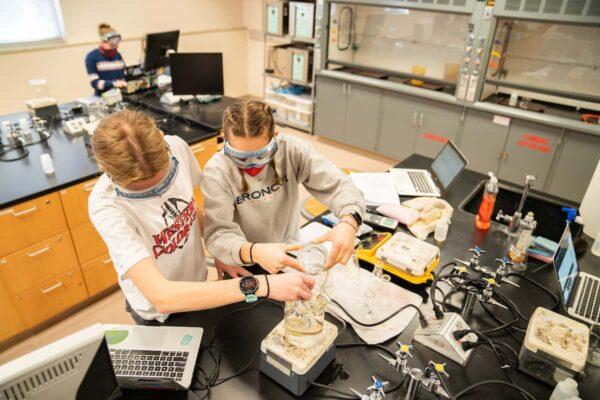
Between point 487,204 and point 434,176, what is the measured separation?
0.50m

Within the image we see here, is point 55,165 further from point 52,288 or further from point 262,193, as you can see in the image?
point 262,193

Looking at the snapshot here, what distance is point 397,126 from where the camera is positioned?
430 centimetres

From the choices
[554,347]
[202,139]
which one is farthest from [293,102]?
[554,347]

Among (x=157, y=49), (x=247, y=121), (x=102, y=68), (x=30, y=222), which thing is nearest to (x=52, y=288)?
A: (x=30, y=222)

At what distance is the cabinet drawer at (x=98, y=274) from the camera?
95.9 inches

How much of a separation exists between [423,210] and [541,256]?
0.54 meters

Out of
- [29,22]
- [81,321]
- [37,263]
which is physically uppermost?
[29,22]

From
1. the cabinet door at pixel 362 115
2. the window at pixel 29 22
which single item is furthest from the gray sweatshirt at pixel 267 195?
the window at pixel 29 22

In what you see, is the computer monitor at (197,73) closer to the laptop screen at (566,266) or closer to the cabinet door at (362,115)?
the cabinet door at (362,115)

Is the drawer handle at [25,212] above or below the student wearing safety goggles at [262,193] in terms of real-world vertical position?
below

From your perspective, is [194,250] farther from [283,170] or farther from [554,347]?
[554,347]

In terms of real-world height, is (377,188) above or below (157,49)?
below

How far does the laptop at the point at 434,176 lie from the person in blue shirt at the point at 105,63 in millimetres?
3156

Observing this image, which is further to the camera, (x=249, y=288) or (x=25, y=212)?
(x=25, y=212)
